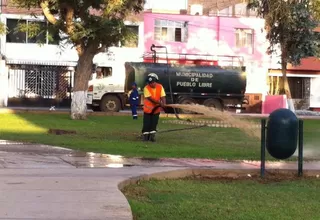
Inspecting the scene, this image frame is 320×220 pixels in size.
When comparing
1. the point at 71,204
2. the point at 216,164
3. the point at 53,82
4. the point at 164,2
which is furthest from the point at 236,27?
the point at 71,204

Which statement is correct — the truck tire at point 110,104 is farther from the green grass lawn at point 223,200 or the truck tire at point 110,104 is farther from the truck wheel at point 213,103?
the green grass lawn at point 223,200

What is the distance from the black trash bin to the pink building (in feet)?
115

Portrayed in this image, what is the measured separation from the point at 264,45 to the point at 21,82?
61.0ft

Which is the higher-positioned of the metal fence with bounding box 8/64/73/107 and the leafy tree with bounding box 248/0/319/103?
the leafy tree with bounding box 248/0/319/103

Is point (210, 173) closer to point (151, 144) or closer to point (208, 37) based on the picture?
point (151, 144)

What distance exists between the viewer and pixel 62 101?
41656 mm

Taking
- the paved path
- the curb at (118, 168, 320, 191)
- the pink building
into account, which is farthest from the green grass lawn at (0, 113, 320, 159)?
the pink building

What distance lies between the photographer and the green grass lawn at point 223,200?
7.66 m

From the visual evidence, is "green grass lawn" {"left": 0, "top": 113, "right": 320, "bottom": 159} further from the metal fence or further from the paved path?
the metal fence

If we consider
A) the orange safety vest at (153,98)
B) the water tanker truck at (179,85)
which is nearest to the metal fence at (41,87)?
the water tanker truck at (179,85)

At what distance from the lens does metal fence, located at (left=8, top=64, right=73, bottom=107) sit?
41.9 meters

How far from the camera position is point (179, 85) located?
37219 millimetres

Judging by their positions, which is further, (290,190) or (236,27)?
(236,27)

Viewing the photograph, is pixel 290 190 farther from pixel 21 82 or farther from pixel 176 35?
pixel 176 35
